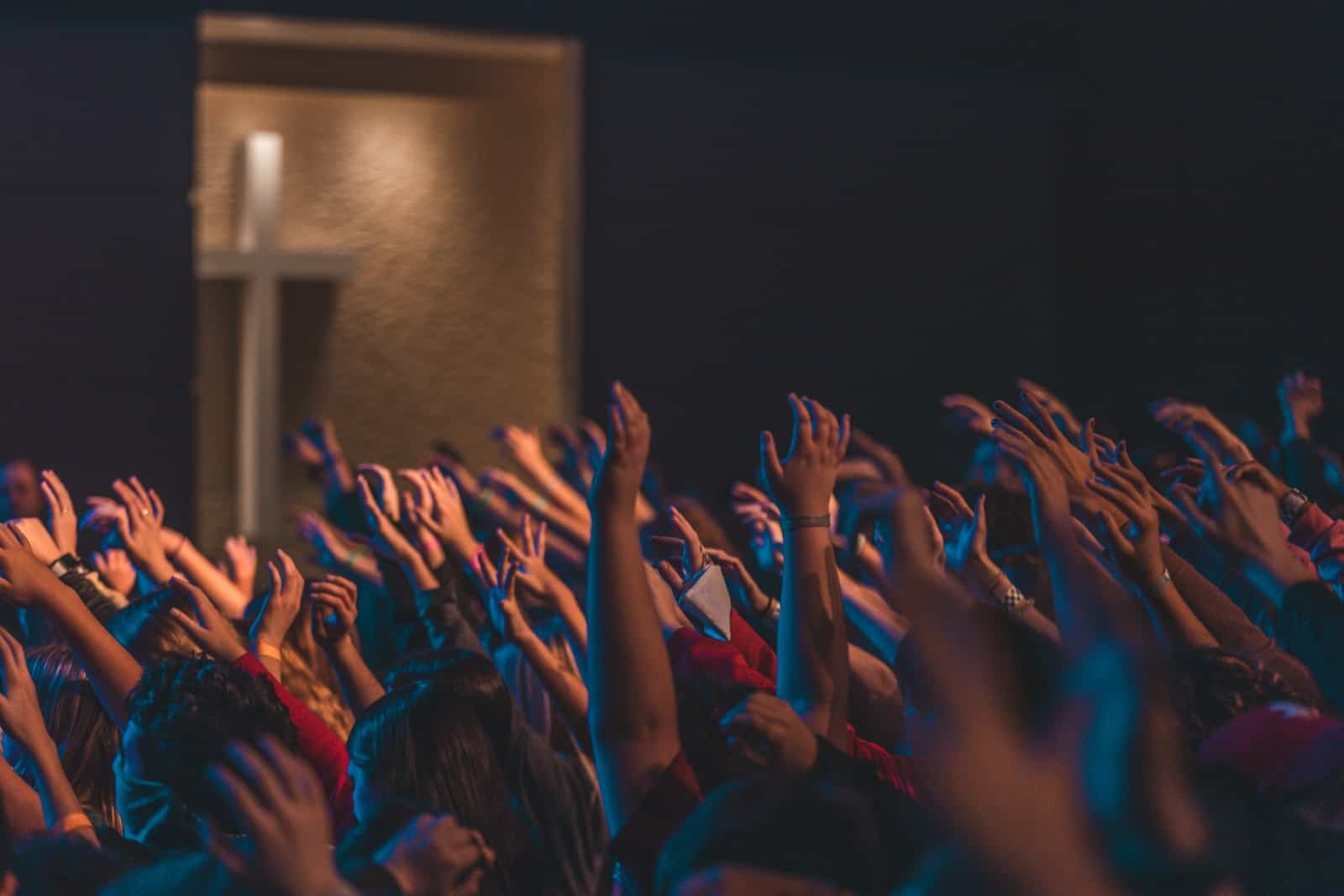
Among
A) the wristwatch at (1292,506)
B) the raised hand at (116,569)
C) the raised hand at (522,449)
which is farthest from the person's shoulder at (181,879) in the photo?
the raised hand at (522,449)

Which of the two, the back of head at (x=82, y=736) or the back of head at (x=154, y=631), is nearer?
the back of head at (x=82, y=736)

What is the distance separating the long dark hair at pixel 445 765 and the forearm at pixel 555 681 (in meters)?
0.35

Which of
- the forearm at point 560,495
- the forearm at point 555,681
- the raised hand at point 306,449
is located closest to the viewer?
the forearm at point 555,681

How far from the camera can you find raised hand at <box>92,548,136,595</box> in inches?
146

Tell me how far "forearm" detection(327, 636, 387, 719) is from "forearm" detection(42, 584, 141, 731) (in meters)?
0.45

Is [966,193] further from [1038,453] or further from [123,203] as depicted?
[1038,453]

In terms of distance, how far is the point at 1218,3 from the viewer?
6.67 m

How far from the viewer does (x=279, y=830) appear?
1.36 m

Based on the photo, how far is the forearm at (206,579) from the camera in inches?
143

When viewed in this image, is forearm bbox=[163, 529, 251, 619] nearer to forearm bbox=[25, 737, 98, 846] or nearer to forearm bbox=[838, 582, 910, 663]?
forearm bbox=[25, 737, 98, 846]

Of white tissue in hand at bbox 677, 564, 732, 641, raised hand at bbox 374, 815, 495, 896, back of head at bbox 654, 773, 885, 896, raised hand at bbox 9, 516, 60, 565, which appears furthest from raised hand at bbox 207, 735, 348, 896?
raised hand at bbox 9, 516, 60, 565

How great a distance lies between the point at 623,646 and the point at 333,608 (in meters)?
0.98

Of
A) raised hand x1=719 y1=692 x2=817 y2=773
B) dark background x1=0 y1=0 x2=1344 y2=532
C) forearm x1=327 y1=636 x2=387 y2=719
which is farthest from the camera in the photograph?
dark background x1=0 y1=0 x2=1344 y2=532

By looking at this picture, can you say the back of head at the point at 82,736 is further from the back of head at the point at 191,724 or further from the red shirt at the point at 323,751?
the back of head at the point at 191,724
